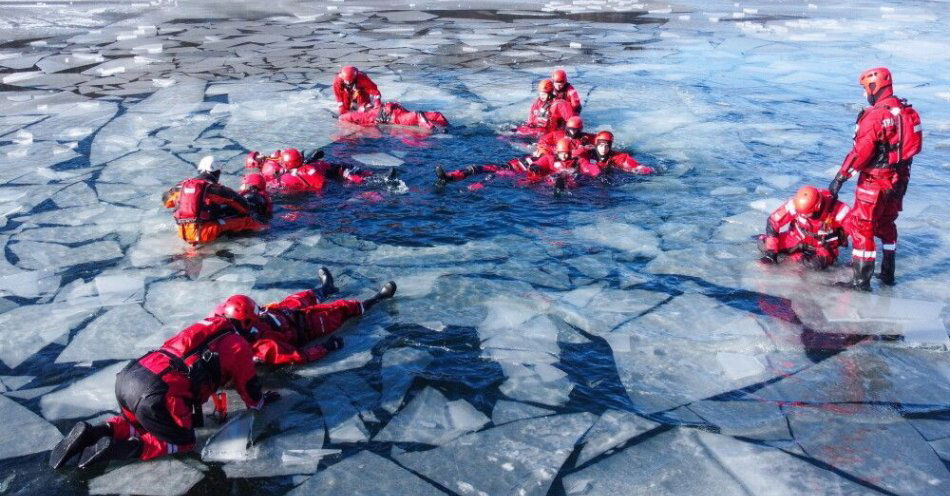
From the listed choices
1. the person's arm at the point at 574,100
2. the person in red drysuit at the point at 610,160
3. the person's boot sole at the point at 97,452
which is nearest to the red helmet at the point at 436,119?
the person's arm at the point at 574,100

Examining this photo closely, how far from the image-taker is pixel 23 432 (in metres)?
4.14

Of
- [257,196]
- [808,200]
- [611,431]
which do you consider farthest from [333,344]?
[808,200]

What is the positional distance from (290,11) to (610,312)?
17687mm

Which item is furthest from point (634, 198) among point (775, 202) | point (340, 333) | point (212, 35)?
point (212, 35)

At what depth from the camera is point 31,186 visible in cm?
781

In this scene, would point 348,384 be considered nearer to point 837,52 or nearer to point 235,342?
point 235,342

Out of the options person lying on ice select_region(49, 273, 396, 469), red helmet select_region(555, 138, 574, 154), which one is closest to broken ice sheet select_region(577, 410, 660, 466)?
person lying on ice select_region(49, 273, 396, 469)

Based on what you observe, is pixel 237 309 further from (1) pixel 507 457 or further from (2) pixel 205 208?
(2) pixel 205 208

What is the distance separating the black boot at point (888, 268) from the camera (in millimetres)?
5820

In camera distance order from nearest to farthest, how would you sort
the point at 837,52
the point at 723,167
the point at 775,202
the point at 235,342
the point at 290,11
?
the point at 235,342
the point at 775,202
the point at 723,167
the point at 837,52
the point at 290,11

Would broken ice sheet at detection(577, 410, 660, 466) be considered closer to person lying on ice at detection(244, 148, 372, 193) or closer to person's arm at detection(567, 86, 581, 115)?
person lying on ice at detection(244, 148, 372, 193)

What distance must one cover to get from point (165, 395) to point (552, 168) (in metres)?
5.35

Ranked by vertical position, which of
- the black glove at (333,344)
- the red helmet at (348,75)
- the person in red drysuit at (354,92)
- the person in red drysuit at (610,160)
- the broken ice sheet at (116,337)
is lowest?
the broken ice sheet at (116,337)

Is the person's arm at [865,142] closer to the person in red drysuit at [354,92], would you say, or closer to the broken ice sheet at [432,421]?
the broken ice sheet at [432,421]
